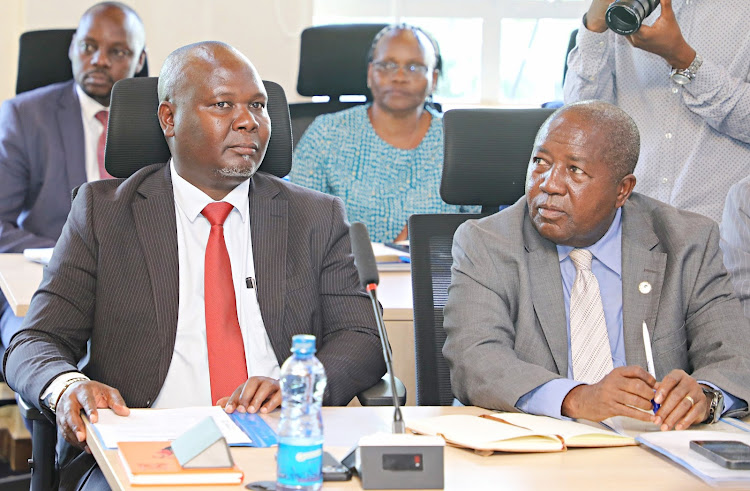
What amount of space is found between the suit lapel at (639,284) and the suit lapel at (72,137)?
7.62 feet

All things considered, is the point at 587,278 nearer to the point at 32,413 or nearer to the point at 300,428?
the point at 300,428

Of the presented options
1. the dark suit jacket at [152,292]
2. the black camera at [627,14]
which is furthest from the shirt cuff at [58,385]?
the black camera at [627,14]

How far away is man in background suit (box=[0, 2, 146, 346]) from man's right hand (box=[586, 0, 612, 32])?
2.08 meters

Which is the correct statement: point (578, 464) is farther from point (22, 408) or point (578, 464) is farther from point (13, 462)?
point (13, 462)

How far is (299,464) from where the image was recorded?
4.43 ft

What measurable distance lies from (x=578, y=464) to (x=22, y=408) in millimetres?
1235

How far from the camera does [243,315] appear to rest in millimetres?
2293

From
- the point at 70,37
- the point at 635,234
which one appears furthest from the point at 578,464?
the point at 70,37

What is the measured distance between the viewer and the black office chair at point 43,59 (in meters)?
4.10

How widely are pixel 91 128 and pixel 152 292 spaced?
1960mm

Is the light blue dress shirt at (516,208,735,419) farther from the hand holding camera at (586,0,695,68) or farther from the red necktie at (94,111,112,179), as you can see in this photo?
the red necktie at (94,111,112,179)

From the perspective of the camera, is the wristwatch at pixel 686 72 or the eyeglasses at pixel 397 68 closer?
the wristwatch at pixel 686 72

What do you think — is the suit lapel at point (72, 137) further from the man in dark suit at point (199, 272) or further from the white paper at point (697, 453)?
the white paper at point (697, 453)

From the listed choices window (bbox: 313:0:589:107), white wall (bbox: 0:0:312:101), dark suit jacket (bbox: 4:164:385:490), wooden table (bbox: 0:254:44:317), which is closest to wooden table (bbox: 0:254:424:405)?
wooden table (bbox: 0:254:44:317)
